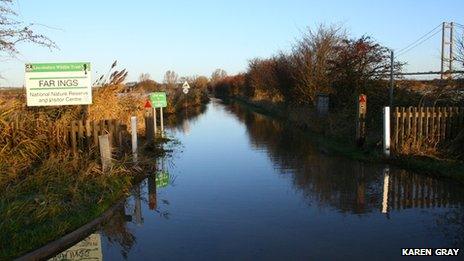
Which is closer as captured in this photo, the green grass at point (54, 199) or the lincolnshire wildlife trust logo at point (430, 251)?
the lincolnshire wildlife trust logo at point (430, 251)

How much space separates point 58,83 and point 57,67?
380mm

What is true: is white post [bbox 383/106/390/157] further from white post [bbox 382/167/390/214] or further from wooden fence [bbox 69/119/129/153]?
wooden fence [bbox 69/119/129/153]

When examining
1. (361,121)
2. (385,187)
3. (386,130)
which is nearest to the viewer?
(385,187)

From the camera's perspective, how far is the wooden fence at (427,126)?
46.3 feet

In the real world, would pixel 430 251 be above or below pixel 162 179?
above

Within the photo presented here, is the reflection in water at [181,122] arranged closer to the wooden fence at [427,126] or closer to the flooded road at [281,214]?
the wooden fence at [427,126]

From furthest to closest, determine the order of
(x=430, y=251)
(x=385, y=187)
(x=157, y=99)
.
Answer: (x=157, y=99) → (x=385, y=187) → (x=430, y=251)

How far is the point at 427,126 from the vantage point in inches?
559

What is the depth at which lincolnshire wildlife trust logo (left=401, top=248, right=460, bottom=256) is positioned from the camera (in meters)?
6.43

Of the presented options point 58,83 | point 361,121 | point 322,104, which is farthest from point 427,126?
point 322,104

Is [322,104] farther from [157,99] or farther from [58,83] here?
[58,83]

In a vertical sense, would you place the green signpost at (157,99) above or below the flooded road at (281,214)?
above

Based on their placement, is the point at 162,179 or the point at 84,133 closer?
the point at 84,133

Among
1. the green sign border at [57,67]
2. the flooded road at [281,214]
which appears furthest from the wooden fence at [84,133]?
the flooded road at [281,214]
